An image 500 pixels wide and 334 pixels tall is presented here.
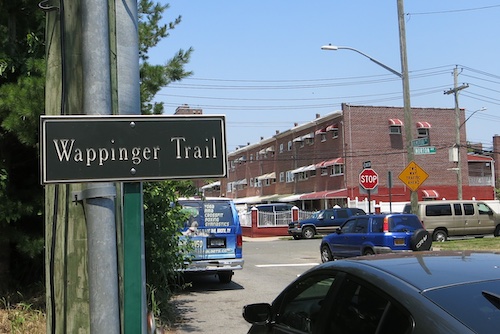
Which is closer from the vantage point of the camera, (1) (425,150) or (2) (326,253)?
(2) (326,253)

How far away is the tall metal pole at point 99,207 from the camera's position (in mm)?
2094

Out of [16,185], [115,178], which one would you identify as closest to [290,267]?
[16,185]

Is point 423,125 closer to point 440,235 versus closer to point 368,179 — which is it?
point 440,235

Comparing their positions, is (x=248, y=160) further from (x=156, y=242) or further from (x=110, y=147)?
(x=110, y=147)

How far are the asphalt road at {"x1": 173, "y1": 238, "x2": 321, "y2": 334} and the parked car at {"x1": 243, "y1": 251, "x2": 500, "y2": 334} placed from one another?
4.78 m

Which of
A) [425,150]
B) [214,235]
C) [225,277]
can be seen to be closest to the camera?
[214,235]

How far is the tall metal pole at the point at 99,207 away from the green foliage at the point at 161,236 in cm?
560

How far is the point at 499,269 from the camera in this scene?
2.76 meters

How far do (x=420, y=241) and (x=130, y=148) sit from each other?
13227 mm

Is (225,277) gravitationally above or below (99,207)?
below

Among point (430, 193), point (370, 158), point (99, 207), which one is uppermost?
point (370, 158)

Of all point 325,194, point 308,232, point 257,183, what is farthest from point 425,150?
point 257,183

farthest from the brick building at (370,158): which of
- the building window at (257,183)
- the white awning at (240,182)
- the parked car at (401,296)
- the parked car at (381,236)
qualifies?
the parked car at (401,296)

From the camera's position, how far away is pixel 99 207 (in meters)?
2.16
